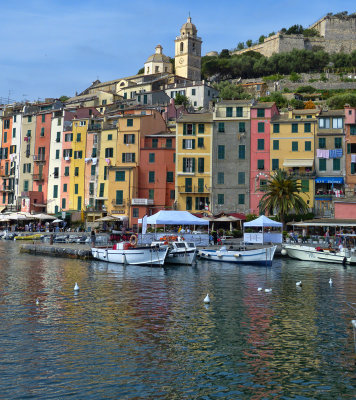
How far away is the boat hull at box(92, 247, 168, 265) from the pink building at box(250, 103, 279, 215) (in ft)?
85.0

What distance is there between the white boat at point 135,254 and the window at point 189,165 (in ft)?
83.6

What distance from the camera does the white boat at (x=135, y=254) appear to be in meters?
41.1

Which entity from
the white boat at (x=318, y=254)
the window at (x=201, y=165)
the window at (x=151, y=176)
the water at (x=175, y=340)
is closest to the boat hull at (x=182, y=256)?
the water at (x=175, y=340)

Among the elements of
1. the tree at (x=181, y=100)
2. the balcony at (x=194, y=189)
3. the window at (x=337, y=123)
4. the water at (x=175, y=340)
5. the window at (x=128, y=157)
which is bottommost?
the water at (x=175, y=340)

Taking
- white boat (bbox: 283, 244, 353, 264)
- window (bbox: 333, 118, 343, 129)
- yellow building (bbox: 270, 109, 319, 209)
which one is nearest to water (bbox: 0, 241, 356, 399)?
white boat (bbox: 283, 244, 353, 264)

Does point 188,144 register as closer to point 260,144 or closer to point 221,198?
point 221,198

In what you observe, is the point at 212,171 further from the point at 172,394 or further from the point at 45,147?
the point at 172,394

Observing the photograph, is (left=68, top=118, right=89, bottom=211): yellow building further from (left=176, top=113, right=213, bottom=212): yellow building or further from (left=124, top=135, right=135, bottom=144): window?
(left=176, top=113, right=213, bottom=212): yellow building

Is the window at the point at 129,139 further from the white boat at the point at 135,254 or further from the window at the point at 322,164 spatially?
the white boat at the point at 135,254

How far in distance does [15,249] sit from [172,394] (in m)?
46.2

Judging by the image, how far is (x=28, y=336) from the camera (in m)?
18.8

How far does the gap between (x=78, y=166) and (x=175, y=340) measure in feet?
204

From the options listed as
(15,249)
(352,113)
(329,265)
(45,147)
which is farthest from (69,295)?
(45,147)

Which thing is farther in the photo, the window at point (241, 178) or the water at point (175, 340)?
the window at point (241, 178)
